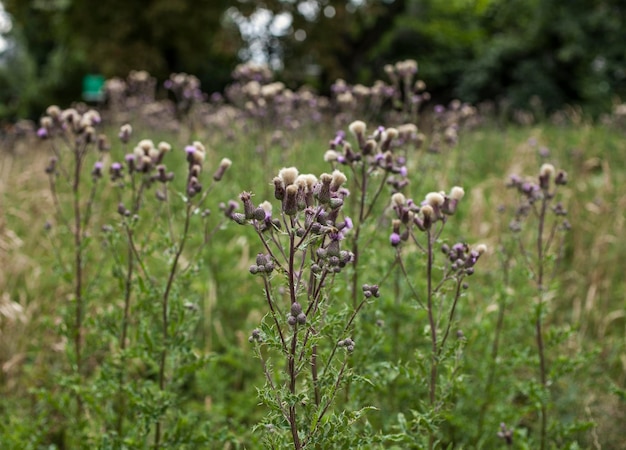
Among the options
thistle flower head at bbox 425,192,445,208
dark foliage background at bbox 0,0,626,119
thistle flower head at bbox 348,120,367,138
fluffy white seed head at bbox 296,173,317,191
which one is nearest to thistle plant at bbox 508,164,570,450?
thistle flower head at bbox 425,192,445,208

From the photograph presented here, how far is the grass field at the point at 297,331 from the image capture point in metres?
2.22

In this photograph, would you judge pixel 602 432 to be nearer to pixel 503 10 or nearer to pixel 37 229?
pixel 37 229

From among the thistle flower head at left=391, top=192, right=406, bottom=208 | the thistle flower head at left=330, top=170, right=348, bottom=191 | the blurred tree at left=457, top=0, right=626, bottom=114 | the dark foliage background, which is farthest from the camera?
the dark foliage background

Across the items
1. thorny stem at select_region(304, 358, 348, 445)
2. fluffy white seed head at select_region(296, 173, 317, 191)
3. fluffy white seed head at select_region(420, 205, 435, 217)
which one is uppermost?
fluffy white seed head at select_region(420, 205, 435, 217)

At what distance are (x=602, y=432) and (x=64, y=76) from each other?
2716 cm

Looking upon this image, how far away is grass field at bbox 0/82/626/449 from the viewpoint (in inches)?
87.6

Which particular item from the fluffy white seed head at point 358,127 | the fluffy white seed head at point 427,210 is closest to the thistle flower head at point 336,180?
the fluffy white seed head at point 427,210

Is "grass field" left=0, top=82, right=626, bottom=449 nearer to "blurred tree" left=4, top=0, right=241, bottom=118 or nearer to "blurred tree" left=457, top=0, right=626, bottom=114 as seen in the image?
"blurred tree" left=457, top=0, right=626, bottom=114

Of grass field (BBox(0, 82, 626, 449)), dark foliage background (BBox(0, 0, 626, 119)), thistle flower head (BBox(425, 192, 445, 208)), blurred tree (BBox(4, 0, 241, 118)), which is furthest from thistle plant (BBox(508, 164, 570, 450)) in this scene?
blurred tree (BBox(4, 0, 241, 118))

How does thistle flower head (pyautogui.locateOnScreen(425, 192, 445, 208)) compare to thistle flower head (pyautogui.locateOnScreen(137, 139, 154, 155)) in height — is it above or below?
below

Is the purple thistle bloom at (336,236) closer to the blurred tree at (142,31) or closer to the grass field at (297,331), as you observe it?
the grass field at (297,331)

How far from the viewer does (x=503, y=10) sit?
17469 mm

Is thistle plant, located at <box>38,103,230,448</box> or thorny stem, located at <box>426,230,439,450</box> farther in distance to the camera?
thistle plant, located at <box>38,103,230,448</box>

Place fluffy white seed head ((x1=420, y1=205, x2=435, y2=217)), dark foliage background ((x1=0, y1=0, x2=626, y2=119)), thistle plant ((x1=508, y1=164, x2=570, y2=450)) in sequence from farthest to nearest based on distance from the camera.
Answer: dark foliage background ((x1=0, y1=0, x2=626, y2=119))
thistle plant ((x1=508, y1=164, x2=570, y2=450))
fluffy white seed head ((x1=420, y1=205, x2=435, y2=217))
